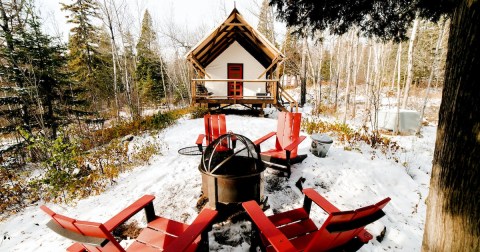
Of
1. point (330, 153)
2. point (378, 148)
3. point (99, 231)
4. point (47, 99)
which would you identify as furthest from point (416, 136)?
point (47, 99)

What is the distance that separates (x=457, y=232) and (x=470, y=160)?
0.71 m

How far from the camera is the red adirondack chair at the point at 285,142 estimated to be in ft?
16.1

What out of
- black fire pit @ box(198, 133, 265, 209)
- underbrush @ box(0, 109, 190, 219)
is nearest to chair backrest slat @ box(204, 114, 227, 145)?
black fire pit @ box(198, 133, 265, 209)

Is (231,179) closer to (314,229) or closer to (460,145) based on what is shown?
(314,229)

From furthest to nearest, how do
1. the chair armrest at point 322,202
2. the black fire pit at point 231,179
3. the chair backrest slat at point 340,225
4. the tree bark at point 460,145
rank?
1. the black fire pit at point 231,179
2. the chair armrest at point 322,202
3. the chair backrest slat at point 340,225
4. the tree bark at point 460,145

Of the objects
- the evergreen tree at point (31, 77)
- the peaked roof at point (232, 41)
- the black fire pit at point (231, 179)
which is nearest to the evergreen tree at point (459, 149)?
the black fire pit at point (231, 179)

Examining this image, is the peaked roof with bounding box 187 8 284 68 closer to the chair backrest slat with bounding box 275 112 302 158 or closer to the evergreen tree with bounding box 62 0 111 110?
the chair backrest slat with bounding box 275 112 302 158

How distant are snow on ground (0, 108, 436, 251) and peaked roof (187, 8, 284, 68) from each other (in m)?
6.91

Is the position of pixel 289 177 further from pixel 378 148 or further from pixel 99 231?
pixel 378 148

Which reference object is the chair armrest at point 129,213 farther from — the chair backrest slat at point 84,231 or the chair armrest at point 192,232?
the chair armrest at point 192,232

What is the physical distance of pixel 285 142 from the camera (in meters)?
5.51

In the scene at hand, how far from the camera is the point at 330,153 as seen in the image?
254 inches

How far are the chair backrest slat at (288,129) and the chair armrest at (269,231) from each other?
2.63 m

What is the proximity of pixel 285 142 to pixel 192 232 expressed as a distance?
3.57m
